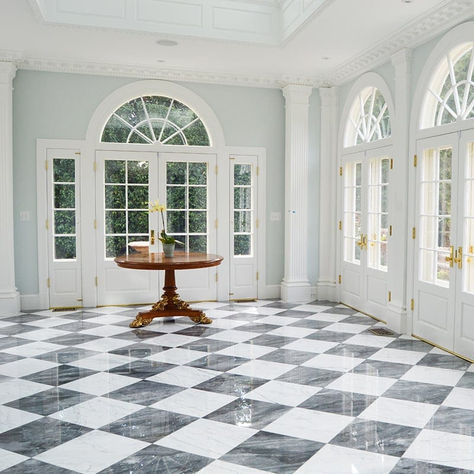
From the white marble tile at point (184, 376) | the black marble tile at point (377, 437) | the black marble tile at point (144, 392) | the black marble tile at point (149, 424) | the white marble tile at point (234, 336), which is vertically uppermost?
the white marble tile at point (234, 336)

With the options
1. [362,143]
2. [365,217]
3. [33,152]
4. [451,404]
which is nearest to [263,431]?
[451,404]

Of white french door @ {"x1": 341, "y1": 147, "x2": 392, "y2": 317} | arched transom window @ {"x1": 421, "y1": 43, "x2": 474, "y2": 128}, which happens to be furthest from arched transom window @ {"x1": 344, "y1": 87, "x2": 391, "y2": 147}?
arched transom window @ {"x1": 421, "y1": 43, "x2": 474, "y2": 128}

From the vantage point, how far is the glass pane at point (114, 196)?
7.39m

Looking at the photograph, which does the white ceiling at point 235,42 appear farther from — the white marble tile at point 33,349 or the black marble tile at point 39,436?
the black marble tile at point 39,436

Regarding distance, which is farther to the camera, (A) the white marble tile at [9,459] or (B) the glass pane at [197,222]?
(B) the glass pane at [197,222]

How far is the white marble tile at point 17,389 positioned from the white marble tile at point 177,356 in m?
1.11

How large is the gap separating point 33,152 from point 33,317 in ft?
7.15

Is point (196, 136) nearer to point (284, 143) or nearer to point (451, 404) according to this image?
point (284, 143)

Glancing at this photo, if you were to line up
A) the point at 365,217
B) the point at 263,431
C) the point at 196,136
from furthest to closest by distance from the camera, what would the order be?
1. the point at 196,136
2. the point at 365,217
3. the point at 263,431

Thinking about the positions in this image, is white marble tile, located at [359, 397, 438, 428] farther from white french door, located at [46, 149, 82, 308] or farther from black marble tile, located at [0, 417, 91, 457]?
white french door, located at [46, 149, 82, 308]

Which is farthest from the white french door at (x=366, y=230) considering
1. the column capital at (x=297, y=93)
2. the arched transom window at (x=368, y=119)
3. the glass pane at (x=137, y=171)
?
the glass pane at (x=137, y=171)

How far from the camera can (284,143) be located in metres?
8.08

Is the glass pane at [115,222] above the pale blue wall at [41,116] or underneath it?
underneath

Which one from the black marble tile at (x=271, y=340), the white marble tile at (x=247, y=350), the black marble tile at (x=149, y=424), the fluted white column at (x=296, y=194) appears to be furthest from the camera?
the fluted white column at (x=296, y=194)
